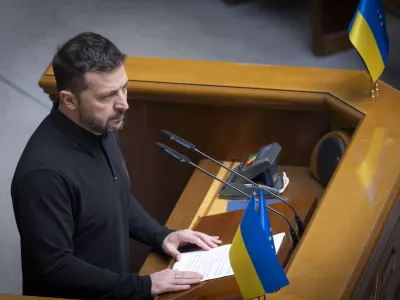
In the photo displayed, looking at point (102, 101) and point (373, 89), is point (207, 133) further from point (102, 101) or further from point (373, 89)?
point (102, 101)

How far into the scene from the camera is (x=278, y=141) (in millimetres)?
2812

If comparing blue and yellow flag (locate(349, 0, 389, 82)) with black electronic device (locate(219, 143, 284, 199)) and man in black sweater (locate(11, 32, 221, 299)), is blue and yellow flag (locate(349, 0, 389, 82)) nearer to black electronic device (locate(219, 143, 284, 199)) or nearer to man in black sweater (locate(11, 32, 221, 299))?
black electronic device (locate(219, 143, 284, 199))

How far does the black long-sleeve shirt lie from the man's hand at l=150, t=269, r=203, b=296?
2cm

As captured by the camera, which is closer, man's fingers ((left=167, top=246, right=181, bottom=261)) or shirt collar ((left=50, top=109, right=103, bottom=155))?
shirt collar ((left=50, top=109, right=103, bottom=155))

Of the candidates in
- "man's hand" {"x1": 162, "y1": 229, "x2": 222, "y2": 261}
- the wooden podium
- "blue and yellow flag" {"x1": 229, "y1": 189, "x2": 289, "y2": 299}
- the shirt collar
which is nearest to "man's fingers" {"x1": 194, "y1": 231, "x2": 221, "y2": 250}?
"man's hand" {"x1": 162, "y1": 229, "x2": 222, "y2": 261}

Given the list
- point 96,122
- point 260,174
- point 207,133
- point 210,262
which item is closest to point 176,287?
point 210,262

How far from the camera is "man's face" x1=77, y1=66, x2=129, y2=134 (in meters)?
2.15

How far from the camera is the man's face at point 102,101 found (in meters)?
2.15

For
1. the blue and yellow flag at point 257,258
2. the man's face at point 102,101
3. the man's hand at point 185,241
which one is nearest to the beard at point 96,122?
the man's face at point 102,101

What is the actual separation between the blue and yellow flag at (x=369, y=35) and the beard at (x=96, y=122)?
0.77m

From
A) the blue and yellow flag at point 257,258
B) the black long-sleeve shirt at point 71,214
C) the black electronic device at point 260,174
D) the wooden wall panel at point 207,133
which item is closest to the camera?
the blue and yellow flag at point 257,258

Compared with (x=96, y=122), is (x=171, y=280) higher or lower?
lower

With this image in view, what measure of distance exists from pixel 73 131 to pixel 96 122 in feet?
0.21

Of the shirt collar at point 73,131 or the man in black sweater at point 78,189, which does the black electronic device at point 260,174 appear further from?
the shirt collar at point 73,131
